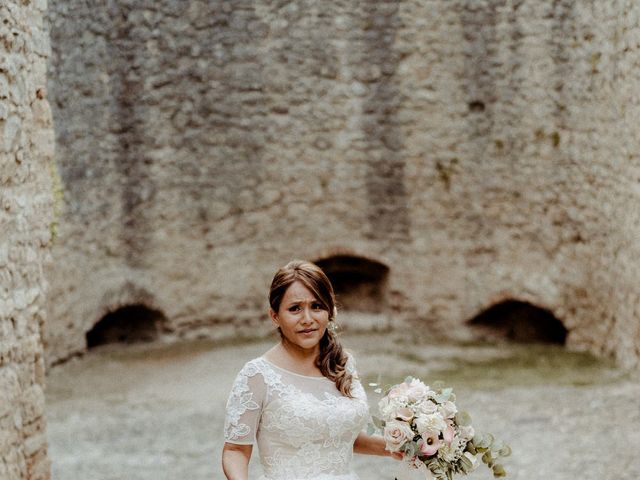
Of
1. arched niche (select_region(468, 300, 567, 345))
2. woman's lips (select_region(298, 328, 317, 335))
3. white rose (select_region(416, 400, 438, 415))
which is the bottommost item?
arched niche (select_region(468, 300, 567, 345))

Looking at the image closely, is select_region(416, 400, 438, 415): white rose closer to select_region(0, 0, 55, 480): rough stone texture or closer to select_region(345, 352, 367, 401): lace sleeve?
select_region(345, 352, 367, 401): lace sleeve

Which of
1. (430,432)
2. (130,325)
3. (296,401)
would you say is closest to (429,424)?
(430,432)

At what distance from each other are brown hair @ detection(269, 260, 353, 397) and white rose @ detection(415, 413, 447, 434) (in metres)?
0.26

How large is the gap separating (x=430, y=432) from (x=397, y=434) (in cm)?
11

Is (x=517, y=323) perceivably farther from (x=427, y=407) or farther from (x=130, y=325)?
(x=427, y=407)

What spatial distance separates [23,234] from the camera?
4863 mm

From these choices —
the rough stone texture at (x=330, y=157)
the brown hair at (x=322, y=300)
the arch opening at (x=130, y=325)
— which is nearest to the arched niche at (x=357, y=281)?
the rough stone texture at (x=330, y=157)

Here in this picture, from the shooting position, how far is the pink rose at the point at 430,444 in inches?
128

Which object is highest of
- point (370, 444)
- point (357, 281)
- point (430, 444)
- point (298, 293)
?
point (298, 293)

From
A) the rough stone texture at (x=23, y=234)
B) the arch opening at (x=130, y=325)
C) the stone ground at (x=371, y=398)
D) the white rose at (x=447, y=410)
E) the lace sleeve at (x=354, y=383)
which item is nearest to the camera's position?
the white rose at (x=447, y=410)

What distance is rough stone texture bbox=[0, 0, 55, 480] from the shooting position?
4645 millimetres

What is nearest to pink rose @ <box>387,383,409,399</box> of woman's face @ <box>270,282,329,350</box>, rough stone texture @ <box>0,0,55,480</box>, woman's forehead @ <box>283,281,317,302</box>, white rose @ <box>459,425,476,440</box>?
white rose @ <box>459,425,476,440</box>

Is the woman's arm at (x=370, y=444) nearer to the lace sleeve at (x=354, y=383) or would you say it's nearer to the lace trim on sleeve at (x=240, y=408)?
the lace sleeve at (x=354, y=383)

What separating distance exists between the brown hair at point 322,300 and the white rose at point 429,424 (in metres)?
0.26
